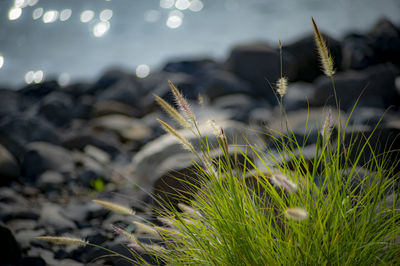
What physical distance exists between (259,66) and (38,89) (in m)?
6.83

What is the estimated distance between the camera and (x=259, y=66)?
7.58m

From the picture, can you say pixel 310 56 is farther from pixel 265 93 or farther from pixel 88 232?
pixel 88 232

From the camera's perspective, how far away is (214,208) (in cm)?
147

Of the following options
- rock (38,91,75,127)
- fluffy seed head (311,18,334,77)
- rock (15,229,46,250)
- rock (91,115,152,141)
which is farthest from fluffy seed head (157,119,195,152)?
rock (38,91,75,127)

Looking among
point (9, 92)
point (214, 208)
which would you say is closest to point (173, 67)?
point (9, 92)

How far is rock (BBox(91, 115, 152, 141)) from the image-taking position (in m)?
5.99

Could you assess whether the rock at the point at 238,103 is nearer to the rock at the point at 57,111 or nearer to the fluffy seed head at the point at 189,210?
the rock at the point at 57,111

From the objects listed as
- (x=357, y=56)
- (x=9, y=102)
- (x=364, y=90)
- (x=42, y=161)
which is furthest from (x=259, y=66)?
(x=9, y=102)

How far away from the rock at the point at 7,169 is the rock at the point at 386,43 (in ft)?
25.6

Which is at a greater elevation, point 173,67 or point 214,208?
point 214,208

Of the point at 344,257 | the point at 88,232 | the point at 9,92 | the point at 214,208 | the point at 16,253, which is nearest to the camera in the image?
the point at 344,257

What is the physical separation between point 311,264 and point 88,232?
1.81 m

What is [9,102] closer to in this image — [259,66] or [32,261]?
[259,66]

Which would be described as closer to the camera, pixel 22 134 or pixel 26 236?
pixel 26 236
